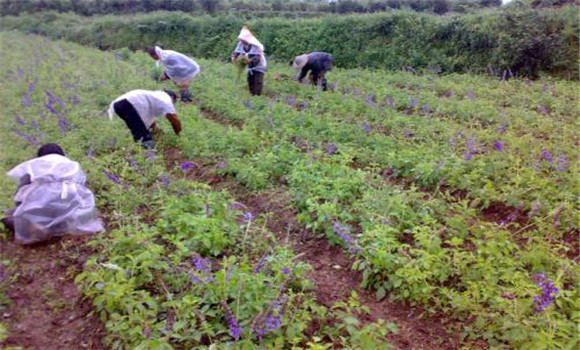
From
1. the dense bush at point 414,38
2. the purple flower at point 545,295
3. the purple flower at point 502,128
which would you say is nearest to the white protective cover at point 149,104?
the purple flower at point 502,128

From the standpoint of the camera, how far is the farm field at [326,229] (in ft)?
10.2

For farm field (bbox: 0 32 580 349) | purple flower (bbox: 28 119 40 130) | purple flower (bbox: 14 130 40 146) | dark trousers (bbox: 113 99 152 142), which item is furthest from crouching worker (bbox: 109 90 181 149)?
purple flower (bbox: 28 119 40 130)

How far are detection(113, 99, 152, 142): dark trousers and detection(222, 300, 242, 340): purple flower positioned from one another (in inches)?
166

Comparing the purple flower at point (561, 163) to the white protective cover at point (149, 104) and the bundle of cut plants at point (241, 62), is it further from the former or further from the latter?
the bundle of cut plants at point (241, 62)

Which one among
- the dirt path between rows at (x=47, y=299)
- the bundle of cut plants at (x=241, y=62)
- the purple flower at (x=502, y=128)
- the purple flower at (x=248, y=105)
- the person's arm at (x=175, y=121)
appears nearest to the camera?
the dirt path between rows at (x=47, y=299)

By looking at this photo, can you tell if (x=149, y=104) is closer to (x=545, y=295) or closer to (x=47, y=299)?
(x=47, y=299)

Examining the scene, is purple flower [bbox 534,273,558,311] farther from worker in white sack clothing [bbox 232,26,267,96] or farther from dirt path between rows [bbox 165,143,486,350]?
worker in white sack clothing [bbox 232,26,267,96]

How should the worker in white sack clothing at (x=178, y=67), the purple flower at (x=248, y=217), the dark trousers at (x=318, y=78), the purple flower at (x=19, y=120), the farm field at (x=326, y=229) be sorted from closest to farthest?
the farm field at (x=326, y=229)
the purple flower at (x=248, y=217)
the purple flower at (x=19, y=120)
the worker in white sack clothing at (x=178, y=67)
the dark trousers at (x=318, y=78)

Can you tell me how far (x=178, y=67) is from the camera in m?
10.5

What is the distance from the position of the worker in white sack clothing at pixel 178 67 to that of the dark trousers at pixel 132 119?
384 cm

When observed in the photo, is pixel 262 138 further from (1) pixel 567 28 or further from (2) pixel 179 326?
(1) pixel 567 28

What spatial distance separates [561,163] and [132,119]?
5714mm

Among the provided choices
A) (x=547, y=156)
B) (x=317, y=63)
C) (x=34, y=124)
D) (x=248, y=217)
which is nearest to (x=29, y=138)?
(x=34, y=124)

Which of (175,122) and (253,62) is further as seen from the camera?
(253,62)
